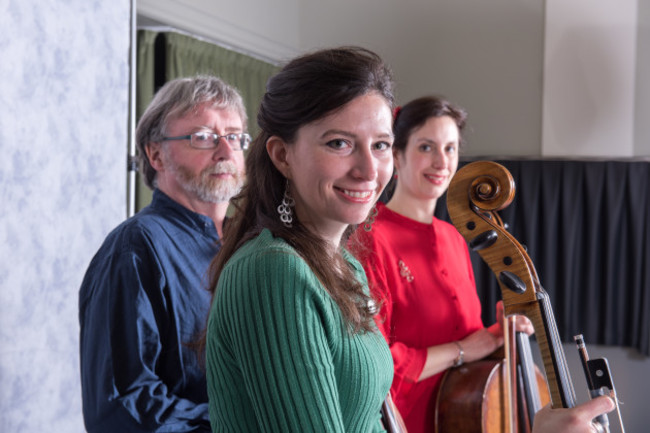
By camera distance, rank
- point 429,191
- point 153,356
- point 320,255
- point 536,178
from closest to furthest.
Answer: point 320,255 < point 153,356 < point 429,191 < point 536,178

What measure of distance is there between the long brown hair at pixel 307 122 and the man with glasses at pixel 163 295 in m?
0.34

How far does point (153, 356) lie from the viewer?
1428mm

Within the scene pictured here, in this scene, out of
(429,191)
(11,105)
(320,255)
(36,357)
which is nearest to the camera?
(320,255)

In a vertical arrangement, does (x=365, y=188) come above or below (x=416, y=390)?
above

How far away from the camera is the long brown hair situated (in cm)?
100

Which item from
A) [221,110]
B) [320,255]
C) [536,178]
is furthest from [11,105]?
[536,178]

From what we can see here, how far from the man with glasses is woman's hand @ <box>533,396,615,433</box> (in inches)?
27.6

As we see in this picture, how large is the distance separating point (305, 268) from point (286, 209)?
0.18 meters

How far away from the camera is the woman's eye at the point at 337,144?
1.03 meters

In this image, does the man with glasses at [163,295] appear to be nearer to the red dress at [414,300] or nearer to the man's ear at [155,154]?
the man's ear at [155,154]

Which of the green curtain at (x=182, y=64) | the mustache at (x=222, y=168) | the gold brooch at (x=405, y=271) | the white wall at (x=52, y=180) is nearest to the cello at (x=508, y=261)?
the gold brooch at (x=405, y=271)

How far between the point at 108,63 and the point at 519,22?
114 inches

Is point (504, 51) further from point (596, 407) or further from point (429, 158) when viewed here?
point (596, 407)

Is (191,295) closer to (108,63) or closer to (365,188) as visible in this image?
(365,188)
